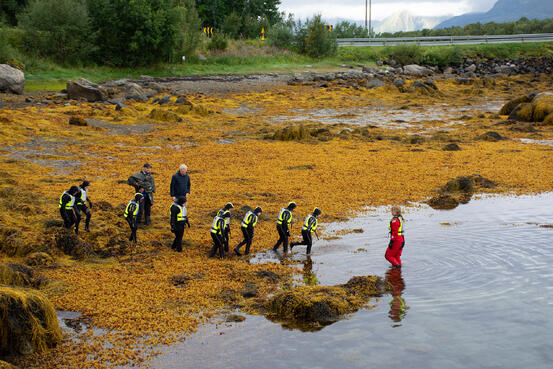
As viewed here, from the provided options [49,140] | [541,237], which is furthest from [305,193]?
[49,140]

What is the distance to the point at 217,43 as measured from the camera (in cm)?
7050

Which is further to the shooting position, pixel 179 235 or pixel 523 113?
pixel 523 113

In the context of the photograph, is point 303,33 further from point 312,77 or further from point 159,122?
point 159,122

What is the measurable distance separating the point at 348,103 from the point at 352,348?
43597 mm

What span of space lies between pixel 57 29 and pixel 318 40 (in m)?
34.0

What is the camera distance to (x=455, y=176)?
2483cm

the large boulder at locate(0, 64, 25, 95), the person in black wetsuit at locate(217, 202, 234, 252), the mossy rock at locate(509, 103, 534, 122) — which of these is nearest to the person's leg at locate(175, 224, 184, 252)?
the person in black wetsuit at locate(217, 202, 234, 252)

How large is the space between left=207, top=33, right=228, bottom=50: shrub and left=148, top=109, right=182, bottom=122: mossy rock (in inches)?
1311

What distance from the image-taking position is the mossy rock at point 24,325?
9.88 metres

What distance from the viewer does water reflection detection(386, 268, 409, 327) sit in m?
11.9

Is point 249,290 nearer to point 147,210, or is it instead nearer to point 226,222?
point 226,222

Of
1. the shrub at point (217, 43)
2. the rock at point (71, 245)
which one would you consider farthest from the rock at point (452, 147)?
the shrub at point (217, 43)

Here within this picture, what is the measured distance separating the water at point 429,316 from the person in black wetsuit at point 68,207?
6297 millimetres

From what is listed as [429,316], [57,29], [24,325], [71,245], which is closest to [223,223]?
[71,245]
